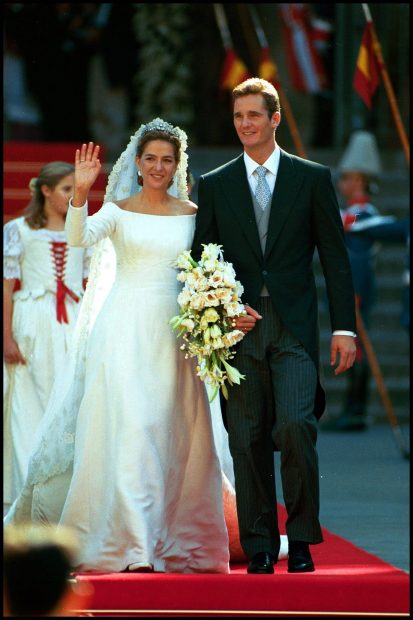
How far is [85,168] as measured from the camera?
224 inches

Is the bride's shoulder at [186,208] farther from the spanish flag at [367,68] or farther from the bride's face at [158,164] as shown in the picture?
the spanish flag at [367,68]

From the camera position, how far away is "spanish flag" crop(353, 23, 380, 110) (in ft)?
29.1

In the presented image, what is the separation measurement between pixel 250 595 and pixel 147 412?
1053 millimetres

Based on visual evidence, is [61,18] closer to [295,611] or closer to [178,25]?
[178,25]

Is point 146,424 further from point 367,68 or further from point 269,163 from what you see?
point 367,68

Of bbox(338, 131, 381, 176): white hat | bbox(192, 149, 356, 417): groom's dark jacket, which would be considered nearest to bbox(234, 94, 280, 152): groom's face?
bbox(192, 149, 356, 417): groom's dark jacket

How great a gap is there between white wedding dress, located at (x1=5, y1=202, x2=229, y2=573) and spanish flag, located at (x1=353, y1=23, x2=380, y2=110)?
10.3 ft

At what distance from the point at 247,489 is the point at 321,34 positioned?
1052 cm

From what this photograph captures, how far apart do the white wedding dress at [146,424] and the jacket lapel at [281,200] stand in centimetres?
42

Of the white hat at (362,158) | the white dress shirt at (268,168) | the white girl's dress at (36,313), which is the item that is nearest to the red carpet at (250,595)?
the white dress shirt at (268,168)

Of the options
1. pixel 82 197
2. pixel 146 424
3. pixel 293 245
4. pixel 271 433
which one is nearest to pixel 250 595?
pixel 271 433

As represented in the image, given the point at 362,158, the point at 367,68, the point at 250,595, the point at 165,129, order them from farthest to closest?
1. the point at 362,158
2. the point at 367,68
3. the point at 165,129
4. the point at 250,595

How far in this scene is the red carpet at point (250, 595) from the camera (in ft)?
16.7

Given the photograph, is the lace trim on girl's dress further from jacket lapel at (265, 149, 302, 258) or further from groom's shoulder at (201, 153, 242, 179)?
jacket lapel at (265, 149, 302, 258)
